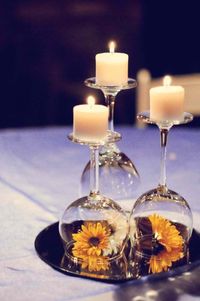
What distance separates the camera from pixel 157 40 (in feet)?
9.47

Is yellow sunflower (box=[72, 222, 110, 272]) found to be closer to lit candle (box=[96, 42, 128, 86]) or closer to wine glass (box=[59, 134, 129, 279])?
wine glass (box=[59, 134, 129, 279])

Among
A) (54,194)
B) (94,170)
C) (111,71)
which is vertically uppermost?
(111,71)

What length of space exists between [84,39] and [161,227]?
2055 millimetres

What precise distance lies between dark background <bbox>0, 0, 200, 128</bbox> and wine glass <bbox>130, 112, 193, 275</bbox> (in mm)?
1951

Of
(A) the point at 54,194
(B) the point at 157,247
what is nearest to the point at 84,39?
(A) the point at 54,194

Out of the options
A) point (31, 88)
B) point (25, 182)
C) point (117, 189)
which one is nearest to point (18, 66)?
point (31, 88)

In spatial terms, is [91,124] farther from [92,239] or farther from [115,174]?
[115,174]

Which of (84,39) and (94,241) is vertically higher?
(84,39)

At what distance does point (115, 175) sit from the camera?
3.66 ft

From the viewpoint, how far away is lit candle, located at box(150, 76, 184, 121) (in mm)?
882

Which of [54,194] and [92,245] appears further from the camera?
[54,194]

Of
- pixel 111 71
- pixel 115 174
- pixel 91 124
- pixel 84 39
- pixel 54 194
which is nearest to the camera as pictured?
pixel 91 124

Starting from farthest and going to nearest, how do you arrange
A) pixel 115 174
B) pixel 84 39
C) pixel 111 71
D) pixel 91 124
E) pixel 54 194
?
pixel 84 39, pixel 54 194, pixel 115 174, pixel 111 71, pixel 91 124

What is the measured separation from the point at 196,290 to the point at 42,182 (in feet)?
1.66
